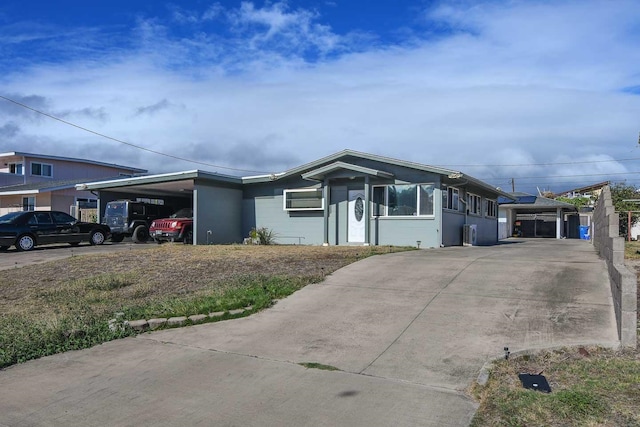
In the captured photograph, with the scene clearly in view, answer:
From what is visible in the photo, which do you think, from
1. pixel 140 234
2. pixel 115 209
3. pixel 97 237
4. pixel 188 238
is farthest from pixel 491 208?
pixel 97 237

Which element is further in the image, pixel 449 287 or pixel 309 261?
pixel 309 261

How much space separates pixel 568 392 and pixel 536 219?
129 feet

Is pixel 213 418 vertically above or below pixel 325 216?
below

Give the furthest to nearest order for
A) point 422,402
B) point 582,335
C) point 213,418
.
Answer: point 582,335 → point 422,402 → point 213,418

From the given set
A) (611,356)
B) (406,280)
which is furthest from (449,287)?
(611,356)

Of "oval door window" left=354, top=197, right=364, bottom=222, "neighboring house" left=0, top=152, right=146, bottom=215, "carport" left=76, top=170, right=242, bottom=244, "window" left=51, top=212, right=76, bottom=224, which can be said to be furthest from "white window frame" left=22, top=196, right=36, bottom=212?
"oval door window" left=354, top=197, right=364, bottom=222

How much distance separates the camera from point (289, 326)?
8062 mm

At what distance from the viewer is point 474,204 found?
24.5 metres

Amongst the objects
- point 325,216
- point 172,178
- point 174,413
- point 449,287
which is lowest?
point 174,413

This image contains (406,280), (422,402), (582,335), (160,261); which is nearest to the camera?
(422,402)

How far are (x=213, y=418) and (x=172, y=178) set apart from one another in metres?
17.5

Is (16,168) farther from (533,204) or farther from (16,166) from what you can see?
(533,204)

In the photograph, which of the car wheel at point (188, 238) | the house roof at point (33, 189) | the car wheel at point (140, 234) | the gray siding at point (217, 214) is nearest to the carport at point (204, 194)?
the gray siding at point (217, 214)

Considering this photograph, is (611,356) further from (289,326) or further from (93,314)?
(93,314)
